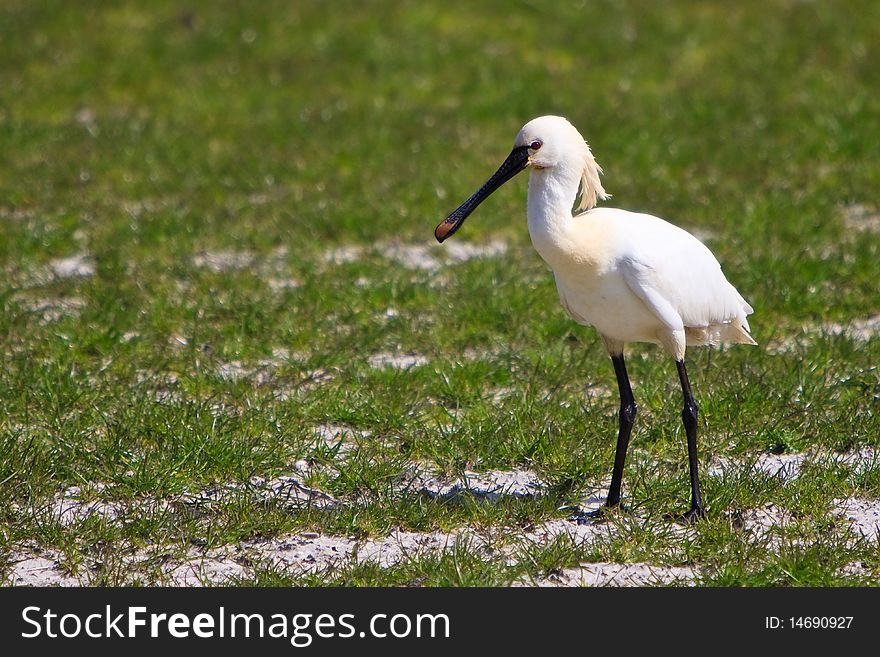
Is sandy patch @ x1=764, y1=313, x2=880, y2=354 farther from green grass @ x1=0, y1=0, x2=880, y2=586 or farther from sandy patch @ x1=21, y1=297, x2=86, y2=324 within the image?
sandy patch @ x1=21, y1=297, x2=86, y2=324

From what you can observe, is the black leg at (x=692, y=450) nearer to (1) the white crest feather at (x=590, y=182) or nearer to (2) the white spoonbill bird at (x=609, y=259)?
(2) the white spoonbill bird at (x=609, y=259)

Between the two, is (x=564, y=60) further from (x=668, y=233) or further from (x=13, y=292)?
(x=668, y=233)

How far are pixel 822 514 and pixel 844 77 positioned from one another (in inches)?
286

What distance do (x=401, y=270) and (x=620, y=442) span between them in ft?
10.1

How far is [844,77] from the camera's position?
11453mm

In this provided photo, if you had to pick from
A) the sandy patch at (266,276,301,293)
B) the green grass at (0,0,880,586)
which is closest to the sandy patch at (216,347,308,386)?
the green grass at (0,0,880,586)

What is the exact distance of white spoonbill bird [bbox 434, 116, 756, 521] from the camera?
4.92 m

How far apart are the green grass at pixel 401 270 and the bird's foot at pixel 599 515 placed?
11cm

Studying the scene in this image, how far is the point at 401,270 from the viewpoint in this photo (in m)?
8.10

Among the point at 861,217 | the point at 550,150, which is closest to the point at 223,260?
the point at 550,150

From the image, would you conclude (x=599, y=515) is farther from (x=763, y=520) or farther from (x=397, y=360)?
(x=397, y=360)

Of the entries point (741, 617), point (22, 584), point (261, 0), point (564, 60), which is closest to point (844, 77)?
point (564, 60)

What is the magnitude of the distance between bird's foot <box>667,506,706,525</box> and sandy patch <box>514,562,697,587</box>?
336mm

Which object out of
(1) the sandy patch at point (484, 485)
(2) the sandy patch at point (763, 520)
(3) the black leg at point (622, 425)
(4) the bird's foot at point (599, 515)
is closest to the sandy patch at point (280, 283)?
(1) the sandy patch at point (484, 485)
